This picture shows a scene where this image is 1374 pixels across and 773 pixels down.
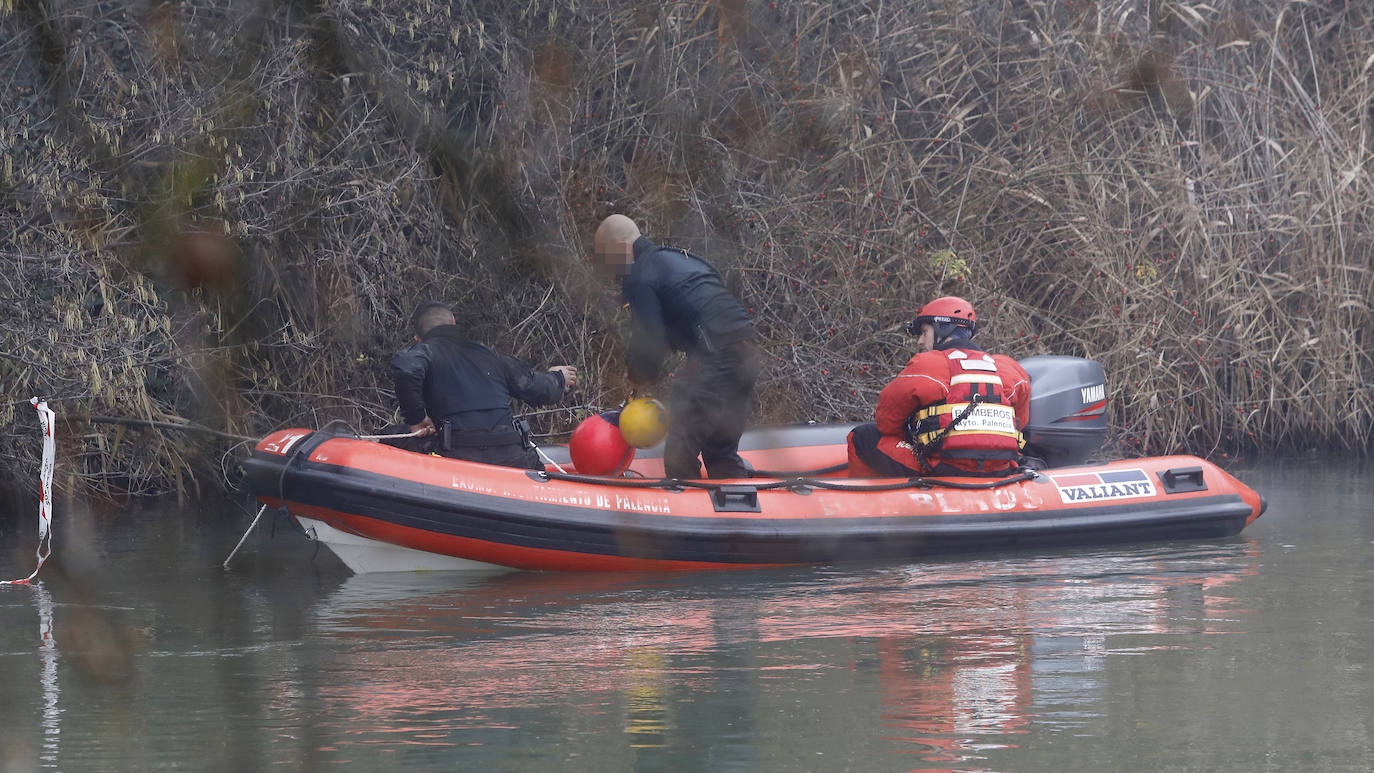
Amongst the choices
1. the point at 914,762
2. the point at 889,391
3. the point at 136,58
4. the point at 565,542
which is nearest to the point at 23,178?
the point at 136,58

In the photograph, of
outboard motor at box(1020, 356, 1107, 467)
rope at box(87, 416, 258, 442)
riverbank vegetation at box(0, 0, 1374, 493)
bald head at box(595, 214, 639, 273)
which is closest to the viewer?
rope at box(87, 416, 258, 442)

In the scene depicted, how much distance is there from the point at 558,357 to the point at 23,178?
6.04 metres

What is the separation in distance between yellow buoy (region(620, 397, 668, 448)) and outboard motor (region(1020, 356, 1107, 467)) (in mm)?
1918

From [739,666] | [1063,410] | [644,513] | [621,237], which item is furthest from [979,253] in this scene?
[739,666]

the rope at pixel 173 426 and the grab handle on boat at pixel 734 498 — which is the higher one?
the rope at pixel 173 426

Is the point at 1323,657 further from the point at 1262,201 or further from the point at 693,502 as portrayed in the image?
the point at 1262,201

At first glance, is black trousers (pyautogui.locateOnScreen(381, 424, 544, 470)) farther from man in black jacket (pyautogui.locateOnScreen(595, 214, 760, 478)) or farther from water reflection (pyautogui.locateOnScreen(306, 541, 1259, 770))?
man in black jacket (pyautogui.locateOnScreen(595, 214, 760, 478))

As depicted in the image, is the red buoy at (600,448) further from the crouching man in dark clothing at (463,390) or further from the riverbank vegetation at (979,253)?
the riverbank vegetation at (979,253)

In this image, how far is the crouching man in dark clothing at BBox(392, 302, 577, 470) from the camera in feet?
21.8

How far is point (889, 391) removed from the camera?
7.07 m

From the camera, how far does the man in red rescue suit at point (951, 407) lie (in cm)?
692

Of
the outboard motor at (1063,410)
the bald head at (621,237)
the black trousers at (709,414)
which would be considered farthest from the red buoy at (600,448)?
the outboard motor at (1063,410)

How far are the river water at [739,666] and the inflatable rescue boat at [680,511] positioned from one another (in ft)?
0.40

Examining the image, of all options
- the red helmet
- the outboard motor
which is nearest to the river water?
the outboard motor
